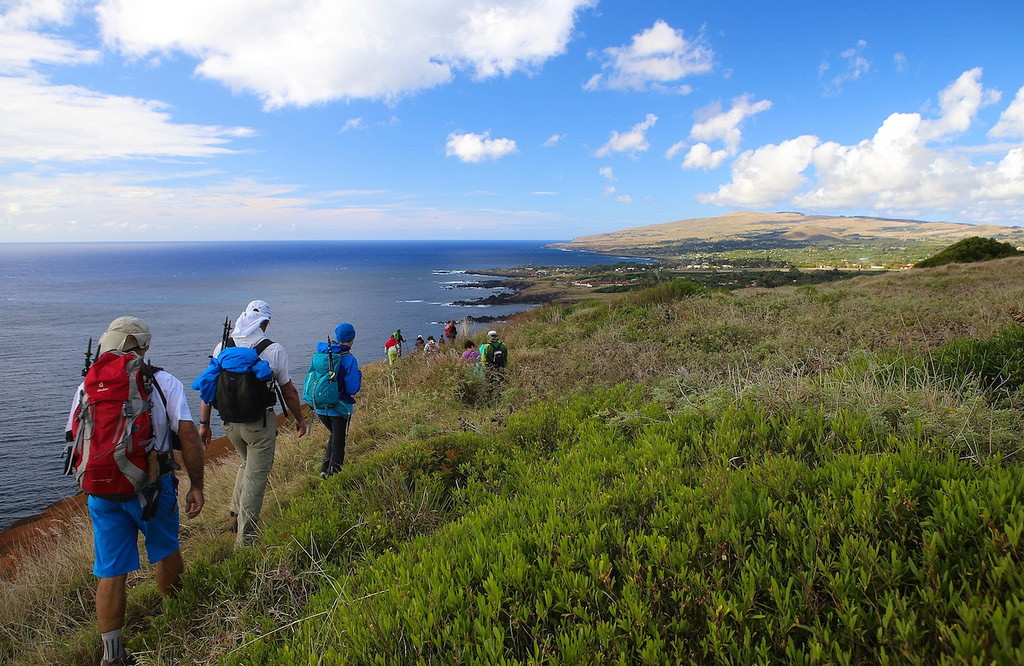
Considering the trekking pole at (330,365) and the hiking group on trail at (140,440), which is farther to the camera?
the trekking pole at (330,365)

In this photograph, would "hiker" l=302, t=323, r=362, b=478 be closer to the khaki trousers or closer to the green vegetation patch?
the khaki trousers

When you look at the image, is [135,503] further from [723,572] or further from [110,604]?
[723,572]

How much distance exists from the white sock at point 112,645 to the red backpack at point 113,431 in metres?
1.00

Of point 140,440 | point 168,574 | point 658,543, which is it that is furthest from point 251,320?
point 658,543

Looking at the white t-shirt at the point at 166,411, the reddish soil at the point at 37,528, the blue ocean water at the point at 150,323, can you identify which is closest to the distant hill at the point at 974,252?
the blue ocean water at the point at 150,323

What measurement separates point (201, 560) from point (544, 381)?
4.73m

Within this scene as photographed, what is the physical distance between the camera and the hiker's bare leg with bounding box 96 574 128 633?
338cm

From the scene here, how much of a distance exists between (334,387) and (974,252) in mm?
41882

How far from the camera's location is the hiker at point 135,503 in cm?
335

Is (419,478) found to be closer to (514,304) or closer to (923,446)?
(923,446)

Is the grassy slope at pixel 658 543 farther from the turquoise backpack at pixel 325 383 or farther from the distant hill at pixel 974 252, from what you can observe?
the distant hill at pixel 974 252

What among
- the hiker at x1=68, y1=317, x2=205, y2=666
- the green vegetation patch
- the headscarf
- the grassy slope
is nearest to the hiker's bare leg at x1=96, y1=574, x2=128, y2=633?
the hiker at x1=68, y1=317, x2=205, y2=666

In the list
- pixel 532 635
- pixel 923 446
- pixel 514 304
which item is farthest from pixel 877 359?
pixel 514 304

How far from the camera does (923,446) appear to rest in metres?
2.75
